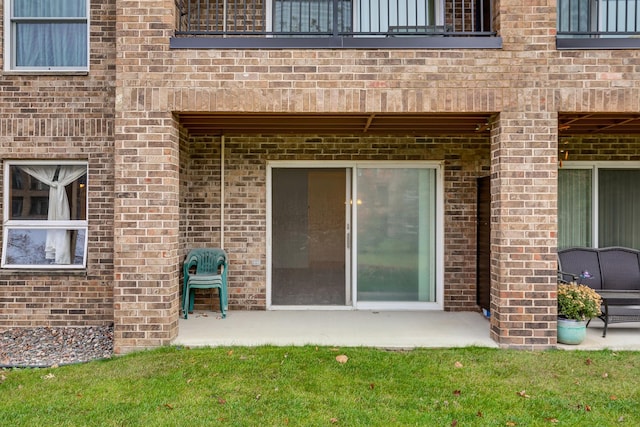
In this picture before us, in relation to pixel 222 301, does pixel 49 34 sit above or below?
above

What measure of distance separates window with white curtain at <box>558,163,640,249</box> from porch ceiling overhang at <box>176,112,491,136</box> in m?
1.60

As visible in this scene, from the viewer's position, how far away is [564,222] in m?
7.35

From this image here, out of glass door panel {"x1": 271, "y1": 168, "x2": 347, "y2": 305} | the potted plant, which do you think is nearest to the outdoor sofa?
the potted plant

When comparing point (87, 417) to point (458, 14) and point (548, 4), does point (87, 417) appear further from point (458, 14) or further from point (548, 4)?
point (458, 14)

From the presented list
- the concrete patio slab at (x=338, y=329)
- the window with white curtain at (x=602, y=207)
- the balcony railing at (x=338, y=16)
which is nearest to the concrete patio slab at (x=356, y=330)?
the concrete patio slab at (x=338, y=329)

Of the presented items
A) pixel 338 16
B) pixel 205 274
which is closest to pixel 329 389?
pixel 205 274

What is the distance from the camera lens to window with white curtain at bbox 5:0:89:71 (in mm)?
6707

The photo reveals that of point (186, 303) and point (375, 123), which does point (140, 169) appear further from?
point (375, 123)

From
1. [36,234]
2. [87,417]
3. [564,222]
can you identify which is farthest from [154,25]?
[564,222]

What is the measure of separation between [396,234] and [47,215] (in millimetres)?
5000

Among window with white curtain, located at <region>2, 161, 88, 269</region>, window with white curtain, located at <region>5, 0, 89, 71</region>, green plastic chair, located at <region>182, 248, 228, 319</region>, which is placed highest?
window with white curtain, located at <region>5, 0, 89, 71</region>

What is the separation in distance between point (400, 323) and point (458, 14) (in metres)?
4.37

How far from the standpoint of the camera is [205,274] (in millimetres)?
6930

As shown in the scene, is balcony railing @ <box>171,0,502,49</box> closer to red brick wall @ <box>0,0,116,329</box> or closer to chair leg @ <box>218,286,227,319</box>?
red brick wall @ <box>0,0,116,329</box>
